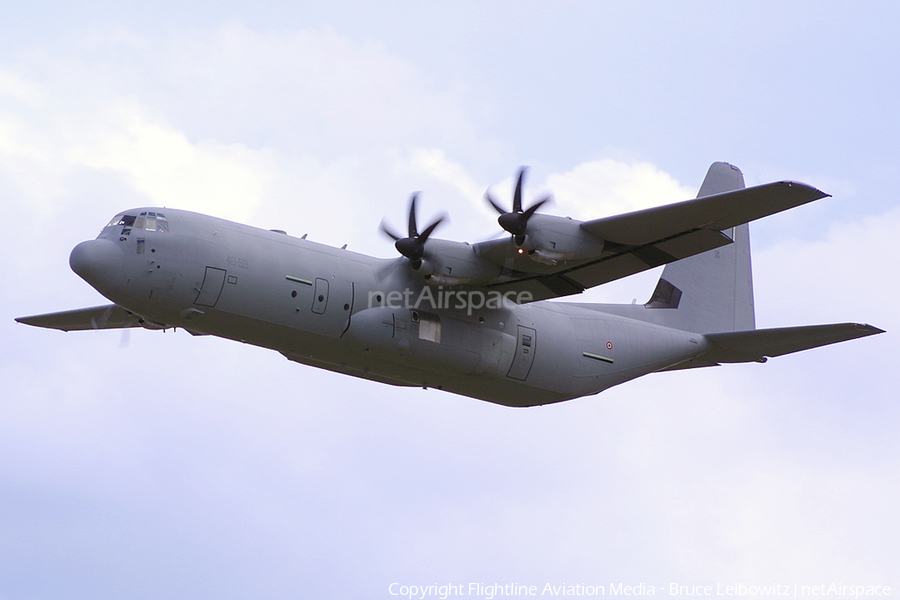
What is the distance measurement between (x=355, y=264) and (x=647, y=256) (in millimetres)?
5525

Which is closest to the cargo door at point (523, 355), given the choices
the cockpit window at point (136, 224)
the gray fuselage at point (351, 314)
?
the gray fuselage at point (351, 314)

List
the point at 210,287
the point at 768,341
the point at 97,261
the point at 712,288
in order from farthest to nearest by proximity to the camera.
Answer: the point at 712,288
the point at 768,341
the point at 210,287
the point at 97,261

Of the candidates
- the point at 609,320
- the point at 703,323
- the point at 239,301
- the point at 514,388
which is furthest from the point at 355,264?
the point at 703,323

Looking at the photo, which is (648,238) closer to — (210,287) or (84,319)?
(210,287)

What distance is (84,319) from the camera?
79.9 ft

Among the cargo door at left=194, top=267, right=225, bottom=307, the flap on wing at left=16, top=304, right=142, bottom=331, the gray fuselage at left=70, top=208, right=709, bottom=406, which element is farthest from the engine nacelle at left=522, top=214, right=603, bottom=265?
the flap on wing at left=16, top=304, right=142, bottom=331

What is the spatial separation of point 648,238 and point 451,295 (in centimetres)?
395

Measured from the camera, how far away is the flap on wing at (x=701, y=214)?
1767cm

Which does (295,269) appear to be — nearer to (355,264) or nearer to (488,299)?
(355,264)

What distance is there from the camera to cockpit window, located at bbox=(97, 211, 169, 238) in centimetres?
1870

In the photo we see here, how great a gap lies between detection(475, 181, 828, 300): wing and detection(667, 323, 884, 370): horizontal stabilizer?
10.4 ft

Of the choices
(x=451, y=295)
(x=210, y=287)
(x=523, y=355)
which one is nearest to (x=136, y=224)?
(x=210, y=287)

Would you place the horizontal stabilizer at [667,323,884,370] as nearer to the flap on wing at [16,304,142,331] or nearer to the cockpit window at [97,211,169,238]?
the cockpit window at [97,211,169,238]

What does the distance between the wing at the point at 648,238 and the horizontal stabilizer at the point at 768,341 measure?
10.4 feet
